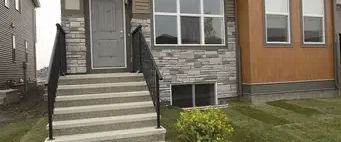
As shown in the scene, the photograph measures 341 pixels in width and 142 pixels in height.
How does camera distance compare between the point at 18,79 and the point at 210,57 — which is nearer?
the point at 210,57

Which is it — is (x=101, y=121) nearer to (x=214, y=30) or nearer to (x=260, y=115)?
(x=260, y=115)

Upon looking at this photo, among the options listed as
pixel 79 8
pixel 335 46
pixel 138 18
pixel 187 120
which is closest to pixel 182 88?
pixel 138 18

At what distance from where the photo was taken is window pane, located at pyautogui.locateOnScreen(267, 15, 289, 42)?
1068cm

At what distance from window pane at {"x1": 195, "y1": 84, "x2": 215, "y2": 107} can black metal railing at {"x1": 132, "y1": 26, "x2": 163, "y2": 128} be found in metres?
2.26

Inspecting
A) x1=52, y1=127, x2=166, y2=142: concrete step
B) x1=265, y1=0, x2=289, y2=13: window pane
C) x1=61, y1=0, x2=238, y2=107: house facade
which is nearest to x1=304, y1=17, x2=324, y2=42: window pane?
x1=265, y1=0, x2=289, y2=13: window pane

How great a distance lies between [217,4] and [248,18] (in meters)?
0.98

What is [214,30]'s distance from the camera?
34.4 ft

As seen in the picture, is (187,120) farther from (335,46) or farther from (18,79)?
(18,79)

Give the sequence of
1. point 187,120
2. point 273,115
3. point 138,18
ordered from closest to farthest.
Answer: point 187,120
point 273,115
point 138,18

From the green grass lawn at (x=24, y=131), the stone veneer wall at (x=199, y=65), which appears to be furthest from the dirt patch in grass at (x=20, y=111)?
the stone veneer wall at (x=199, y=65)

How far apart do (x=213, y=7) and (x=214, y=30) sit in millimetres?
639

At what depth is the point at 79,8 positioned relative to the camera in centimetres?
899

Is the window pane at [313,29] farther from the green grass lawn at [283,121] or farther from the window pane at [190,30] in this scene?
the window pane at [190,30]

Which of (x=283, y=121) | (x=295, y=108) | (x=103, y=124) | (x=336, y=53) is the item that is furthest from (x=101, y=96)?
(x=336, y=53)
